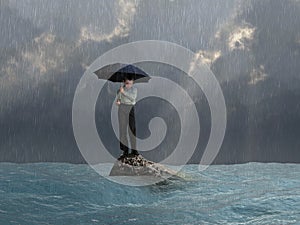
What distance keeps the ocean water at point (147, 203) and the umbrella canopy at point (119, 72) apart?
16.4 feet

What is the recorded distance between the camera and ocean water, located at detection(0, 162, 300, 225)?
Result: 524 inches

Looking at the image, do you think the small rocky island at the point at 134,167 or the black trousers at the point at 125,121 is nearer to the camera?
the black trousers at the point at 125,121

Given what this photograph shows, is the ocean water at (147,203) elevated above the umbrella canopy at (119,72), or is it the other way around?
the umbrella canopy at (119,72)

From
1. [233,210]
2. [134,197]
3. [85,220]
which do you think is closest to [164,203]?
[134,197]

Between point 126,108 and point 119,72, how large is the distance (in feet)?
5.13

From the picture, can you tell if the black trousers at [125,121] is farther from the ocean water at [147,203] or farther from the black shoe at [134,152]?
the ocean water at [147,203]

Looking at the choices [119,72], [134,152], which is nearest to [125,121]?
[134,152]

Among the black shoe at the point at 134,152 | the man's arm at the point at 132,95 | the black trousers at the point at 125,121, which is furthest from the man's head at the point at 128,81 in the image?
the black shoe at the point at 134,152

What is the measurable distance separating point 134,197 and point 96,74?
18.3 feet

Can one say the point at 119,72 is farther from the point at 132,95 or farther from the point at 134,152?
the point at 134,152

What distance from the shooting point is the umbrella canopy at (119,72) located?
16188 millimetres

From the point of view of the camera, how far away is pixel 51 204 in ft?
51.1

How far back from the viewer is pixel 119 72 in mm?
16219

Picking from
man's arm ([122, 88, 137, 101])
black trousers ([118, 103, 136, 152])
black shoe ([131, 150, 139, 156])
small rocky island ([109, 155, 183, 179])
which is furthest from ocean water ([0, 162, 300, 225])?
man's arm ([122, 88, 137, 101])
